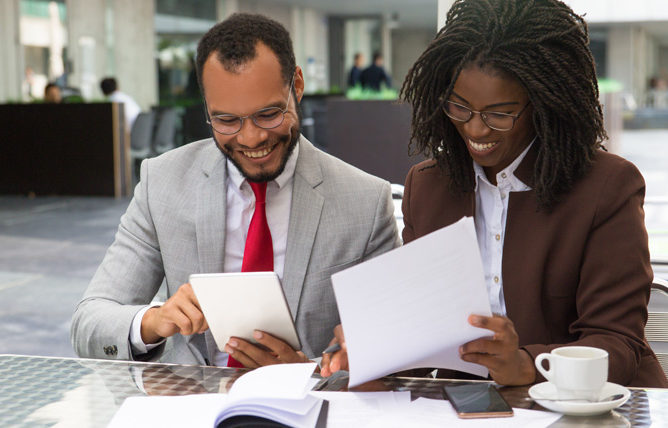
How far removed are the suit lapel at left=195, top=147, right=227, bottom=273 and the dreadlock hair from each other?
543 mm

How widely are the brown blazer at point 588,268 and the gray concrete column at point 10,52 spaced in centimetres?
1177

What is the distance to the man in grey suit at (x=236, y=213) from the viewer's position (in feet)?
5.49

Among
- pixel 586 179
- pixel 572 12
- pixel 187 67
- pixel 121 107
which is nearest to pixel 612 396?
pixel 586 179

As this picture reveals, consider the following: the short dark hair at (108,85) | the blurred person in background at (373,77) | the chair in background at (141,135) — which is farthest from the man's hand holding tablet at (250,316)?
the blurred person in background at (373,77)

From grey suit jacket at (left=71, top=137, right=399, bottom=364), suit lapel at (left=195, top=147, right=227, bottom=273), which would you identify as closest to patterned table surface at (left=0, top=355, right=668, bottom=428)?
grey suit jacket at (left=71, top=137, right=399, bottom=364)

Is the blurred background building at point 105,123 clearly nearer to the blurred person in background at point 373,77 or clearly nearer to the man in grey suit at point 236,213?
the man in grey suit at point 236,213

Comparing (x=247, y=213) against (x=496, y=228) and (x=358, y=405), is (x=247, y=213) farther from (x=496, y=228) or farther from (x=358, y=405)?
(x=358, y=405)

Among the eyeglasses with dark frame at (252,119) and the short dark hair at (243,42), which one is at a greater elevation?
the short dark hair at (243,42)

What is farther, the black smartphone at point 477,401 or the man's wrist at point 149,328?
the man's wrist at point 149,328

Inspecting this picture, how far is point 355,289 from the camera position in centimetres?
115

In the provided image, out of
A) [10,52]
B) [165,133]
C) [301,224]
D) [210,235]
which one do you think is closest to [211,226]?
[210,235]

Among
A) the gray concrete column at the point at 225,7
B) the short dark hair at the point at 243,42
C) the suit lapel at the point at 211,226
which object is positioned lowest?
the suit lapel at the point at 211,226

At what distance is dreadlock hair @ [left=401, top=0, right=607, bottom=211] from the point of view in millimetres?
1535

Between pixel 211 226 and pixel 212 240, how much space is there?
32mm
